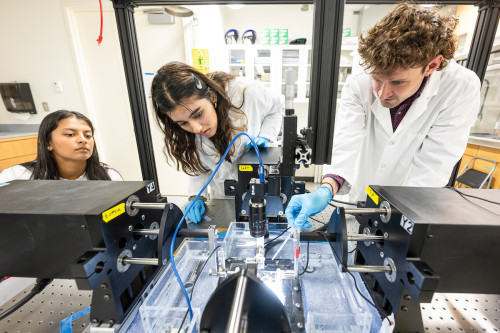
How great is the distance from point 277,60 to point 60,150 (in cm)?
271

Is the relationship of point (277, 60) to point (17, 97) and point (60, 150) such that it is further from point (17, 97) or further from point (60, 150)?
point (17, 97)

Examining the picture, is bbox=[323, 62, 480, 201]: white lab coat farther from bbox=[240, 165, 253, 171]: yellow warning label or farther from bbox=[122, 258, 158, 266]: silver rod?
bbox=[122, 258, 158, 266]: silver rod

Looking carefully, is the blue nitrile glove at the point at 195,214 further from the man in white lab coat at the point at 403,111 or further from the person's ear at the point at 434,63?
the person's ear at the point at 434,63

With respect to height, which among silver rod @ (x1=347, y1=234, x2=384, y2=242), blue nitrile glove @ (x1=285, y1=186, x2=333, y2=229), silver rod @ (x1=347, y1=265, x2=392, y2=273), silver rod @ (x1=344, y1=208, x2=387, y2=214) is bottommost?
blue nitrile glove @ (x1=285, y1=186, x2=333, y2=229)

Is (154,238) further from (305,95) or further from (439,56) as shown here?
(305,95)

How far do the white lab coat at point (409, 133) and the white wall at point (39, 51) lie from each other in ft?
10.2

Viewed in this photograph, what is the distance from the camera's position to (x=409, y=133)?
3.37 ft

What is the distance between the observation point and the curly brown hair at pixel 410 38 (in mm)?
705

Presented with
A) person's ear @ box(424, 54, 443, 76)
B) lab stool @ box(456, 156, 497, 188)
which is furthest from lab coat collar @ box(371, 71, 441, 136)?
lab stool @ box(456, 156, 497, 188)

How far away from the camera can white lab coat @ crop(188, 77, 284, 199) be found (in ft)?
4.14

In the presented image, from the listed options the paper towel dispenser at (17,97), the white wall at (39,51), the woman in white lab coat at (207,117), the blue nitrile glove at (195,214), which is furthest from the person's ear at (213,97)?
the paper towel dispenser at (17,97)

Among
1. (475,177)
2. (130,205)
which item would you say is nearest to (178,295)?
(130,205)

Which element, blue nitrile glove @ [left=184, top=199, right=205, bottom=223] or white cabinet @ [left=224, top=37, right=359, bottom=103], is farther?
white cabinet @ [left=224, top=37, right=359, bottom=103]

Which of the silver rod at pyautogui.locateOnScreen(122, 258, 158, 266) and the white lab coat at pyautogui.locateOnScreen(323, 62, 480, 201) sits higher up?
the white lab coat at pyautogui.locateOnScreen(323, 62, 480, 201)
